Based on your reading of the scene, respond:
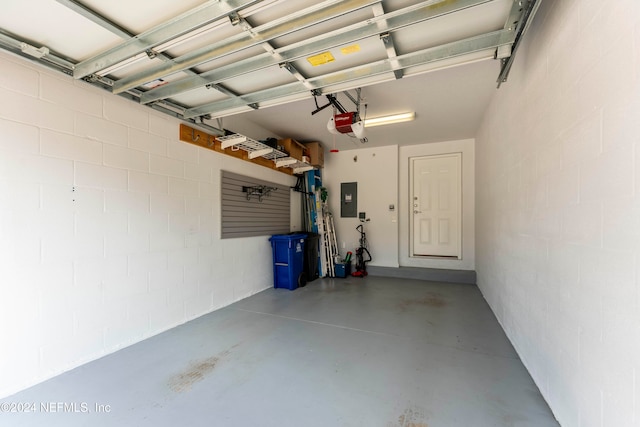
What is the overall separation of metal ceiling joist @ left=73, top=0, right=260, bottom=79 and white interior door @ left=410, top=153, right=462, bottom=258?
4.95 m

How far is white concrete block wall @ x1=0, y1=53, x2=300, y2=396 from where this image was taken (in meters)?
1.85

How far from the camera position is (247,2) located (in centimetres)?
140

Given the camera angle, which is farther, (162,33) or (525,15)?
(162,33)

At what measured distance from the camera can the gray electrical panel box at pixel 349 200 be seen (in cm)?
594

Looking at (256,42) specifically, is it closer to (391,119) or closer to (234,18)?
(234,18)

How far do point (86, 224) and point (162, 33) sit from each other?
5.69 feet

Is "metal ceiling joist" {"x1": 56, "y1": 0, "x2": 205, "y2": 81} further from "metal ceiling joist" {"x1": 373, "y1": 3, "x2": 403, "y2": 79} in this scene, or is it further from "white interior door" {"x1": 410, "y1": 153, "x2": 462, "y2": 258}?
"white interior door" {"x1": 410, "y1": 153, "x2": 462, "y2": 258}

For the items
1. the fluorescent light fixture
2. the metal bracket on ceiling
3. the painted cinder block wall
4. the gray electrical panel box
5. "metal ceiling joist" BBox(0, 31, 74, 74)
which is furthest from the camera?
the gray electrical panel box

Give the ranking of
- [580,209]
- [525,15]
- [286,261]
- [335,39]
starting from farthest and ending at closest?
[286,261]
[335,39]
[525,15]
[580,209]

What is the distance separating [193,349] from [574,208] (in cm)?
310

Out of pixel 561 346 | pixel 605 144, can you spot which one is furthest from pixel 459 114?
pixel 561 346

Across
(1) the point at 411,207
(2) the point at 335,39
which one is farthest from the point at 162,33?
(1) the point at 411,207

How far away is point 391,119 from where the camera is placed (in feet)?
13.0

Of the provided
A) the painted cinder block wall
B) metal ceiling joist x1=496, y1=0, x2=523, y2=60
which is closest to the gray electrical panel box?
the painted cinder block wall
